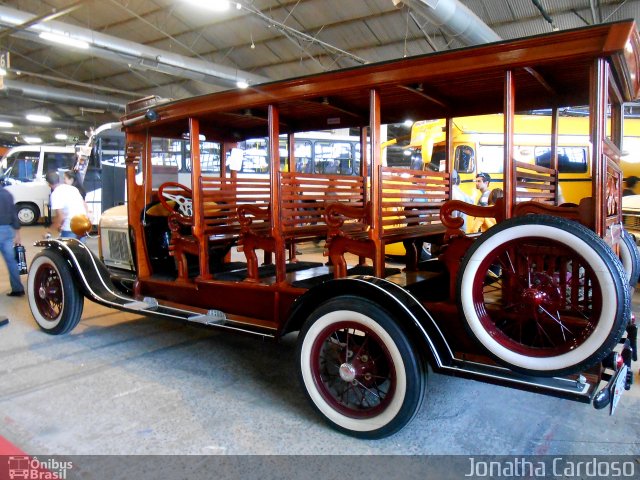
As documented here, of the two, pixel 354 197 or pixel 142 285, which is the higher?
pixel 354 197

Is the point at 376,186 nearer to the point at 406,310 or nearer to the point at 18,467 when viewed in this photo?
the point at 406,310

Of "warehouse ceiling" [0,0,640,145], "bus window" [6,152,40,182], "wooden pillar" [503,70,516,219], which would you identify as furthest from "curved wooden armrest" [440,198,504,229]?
"bus window" [6,152,40,182]

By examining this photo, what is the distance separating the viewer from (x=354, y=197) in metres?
4.43

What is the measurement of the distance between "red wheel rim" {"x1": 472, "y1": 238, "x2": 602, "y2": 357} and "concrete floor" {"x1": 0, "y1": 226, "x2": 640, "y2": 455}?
0.74m

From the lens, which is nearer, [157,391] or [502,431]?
[502,431]

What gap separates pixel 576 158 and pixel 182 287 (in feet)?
28.4

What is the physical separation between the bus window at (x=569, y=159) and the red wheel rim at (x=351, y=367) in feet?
27.0

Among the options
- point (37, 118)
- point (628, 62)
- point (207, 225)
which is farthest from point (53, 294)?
point (37, 118)

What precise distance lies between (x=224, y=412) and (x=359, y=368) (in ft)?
3.06

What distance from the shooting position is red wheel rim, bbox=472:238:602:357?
2109 millimetres

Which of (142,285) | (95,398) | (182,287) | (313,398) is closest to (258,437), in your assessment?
(313,398)

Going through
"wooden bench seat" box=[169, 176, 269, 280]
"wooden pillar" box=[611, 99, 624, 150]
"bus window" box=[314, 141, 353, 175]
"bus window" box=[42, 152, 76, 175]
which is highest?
"bus window" box=[42, 152, 76, 175]

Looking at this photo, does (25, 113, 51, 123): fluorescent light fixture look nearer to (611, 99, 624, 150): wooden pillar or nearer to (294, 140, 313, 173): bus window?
(294, 140, 313, 173): bus window

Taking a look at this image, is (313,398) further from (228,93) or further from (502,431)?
(228,93)
